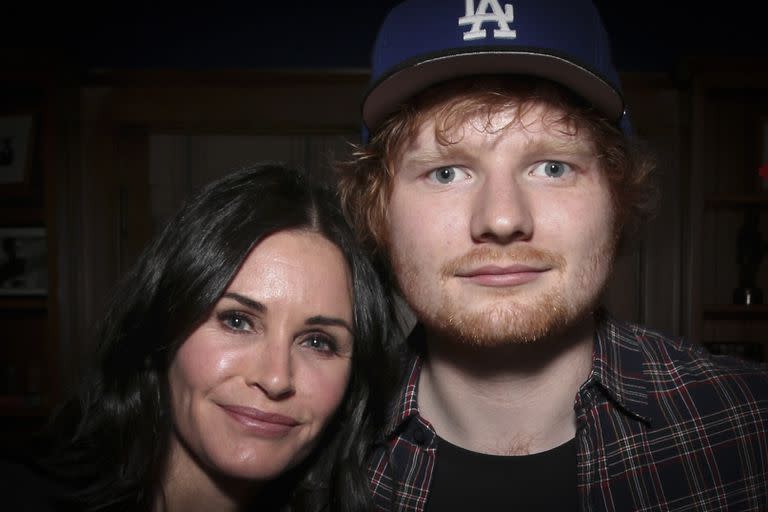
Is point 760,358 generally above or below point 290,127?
below

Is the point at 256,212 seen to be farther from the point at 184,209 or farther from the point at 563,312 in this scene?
the point at 563,312

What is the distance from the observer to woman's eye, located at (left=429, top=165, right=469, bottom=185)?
1.20 m

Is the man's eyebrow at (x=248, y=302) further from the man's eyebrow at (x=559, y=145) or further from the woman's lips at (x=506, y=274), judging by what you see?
the man's eyebrow at (x=559, y=145)

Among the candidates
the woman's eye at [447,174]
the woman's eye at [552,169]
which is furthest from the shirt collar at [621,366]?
the woman's eye at [447,174]

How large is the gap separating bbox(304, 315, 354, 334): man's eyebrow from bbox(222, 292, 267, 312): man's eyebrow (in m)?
0.10

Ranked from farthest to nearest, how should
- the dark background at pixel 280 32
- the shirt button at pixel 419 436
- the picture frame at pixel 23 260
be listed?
the dark background at pixel 280 32 → the picture frame at pixel 23 260 → the shirt button at pixel 419 436

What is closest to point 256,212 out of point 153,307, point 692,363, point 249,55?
point 153,307

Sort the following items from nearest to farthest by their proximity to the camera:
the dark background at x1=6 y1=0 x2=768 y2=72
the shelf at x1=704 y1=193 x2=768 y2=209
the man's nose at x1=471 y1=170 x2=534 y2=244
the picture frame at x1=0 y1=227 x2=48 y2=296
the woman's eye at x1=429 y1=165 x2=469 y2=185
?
the man's nose at x1=471 y1=170 x2=534 y2=244 → the woman's eye at x1=429 y1=165 x2=469 y2=185 → the shelf at x1=704 y1=193 x2=768 y2=209 → the picture frame at x1=0 y1=227 x2=48 y2=296 → the dark background at x1=6 y1=0 x2=768 y2=72

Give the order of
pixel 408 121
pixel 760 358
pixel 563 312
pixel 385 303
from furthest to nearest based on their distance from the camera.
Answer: pixel 760 358 < pixel 385 303 < pixel 408 121 < pixel 563 312

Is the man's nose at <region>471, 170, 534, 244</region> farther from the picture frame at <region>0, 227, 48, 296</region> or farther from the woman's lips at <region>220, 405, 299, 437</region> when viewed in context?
the picture frame at <region>0, 227, 48, 296</region>

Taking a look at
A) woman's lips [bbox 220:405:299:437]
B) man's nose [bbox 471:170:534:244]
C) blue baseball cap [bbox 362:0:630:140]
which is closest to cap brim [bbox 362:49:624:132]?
blue baseball cap [bbox 362:0:630:140]

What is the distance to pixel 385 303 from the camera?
1.41m

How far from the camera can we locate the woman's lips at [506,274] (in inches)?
44.3

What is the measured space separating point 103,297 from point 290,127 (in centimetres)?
129
